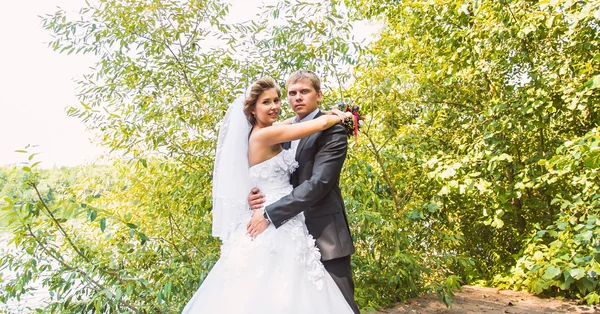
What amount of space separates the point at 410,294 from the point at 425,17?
3095 millimetres

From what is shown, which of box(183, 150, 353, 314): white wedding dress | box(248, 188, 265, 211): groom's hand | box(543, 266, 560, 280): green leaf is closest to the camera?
box(183, 150, 353, 314): white wedding dress

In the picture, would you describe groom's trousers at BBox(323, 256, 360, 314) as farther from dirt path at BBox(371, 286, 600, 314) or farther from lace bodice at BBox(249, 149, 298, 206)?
dirt path at BBox(371, 286, 600, 314)

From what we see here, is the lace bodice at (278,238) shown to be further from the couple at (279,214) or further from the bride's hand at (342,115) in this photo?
the bride's hand at (342,115)

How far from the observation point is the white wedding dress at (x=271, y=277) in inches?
75.2

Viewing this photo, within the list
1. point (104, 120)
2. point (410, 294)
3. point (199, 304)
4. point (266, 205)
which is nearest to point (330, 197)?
point (266, 205)

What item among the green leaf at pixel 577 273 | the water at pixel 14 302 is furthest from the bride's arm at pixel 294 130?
the green leaf at pixel 577 273

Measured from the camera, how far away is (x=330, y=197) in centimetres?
223

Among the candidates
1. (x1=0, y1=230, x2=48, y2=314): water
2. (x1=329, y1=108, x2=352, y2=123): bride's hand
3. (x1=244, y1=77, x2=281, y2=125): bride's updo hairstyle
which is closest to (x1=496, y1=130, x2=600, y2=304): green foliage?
(x1=329, y1=108, x2=352, y2=123): bride's hand

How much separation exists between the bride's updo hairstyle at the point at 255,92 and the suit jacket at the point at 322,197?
0.32 meters

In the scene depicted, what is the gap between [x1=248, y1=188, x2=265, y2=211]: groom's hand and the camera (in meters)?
2.18

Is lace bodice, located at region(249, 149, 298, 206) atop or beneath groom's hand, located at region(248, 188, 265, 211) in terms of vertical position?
atop

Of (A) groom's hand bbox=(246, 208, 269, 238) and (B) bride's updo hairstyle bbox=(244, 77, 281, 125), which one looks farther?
(B) bride's updo hairstyle bbox=(244, 77, 281, 125)

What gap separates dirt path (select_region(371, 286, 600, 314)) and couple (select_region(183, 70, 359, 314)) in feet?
8.73

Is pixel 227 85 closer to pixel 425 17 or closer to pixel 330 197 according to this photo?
pixel 330 197
